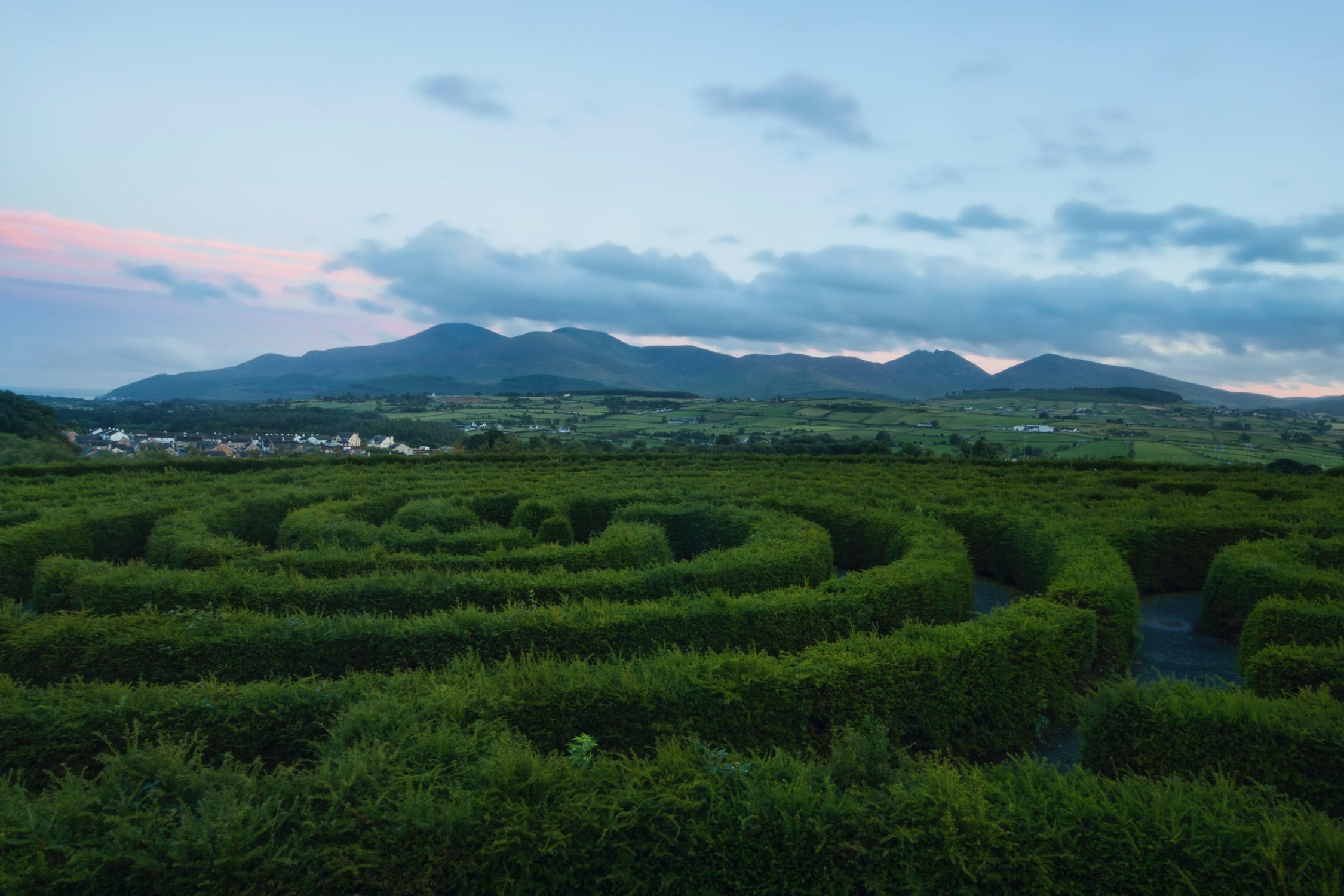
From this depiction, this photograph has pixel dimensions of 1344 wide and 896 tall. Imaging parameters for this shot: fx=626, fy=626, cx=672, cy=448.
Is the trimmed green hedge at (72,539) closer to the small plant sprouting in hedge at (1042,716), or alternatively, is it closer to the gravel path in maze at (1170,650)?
the small plant sprouting in hedge at (1042,716)

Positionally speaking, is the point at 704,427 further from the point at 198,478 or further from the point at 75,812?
the point at 75,812

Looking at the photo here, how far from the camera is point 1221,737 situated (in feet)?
27.2

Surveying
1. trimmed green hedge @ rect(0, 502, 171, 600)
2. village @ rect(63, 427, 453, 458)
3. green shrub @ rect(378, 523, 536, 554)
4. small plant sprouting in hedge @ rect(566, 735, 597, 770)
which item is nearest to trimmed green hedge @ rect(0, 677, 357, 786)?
small plant sprouting in hedge @ rect(566, 735, 597, 770)

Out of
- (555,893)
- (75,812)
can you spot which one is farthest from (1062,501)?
(75,812)

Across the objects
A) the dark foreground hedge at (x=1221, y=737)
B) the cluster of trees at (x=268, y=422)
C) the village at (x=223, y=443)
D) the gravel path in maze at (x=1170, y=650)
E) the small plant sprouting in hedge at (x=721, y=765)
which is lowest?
the gravel path in maze at (x=1170, y=650)

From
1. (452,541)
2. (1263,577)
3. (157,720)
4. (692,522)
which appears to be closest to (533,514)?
(452,541)

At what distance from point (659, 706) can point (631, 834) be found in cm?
274

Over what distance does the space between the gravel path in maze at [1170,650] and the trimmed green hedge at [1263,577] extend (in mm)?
681

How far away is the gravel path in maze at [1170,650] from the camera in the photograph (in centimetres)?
1159

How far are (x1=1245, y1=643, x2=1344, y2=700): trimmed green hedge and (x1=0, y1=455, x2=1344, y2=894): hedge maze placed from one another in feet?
0.15

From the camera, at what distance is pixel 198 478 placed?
101 feet

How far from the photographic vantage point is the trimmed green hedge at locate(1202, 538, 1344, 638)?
13797 millimetres

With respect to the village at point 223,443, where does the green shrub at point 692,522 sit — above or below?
below

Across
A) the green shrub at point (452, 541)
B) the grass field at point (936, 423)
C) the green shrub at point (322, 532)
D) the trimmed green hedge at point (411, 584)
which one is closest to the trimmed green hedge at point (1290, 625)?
the trimmed green hedge at point (411, 584)
